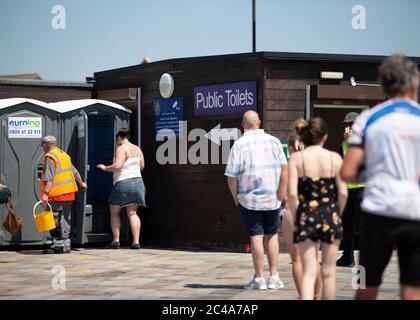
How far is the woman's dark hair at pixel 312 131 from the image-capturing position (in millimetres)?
6914

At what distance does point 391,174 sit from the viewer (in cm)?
509

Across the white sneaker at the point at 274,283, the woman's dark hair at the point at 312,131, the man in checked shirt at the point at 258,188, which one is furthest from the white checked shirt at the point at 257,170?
the woman's dark hair at the point at 312,131

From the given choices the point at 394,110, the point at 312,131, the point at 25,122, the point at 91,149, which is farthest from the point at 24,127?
the point at 394,110

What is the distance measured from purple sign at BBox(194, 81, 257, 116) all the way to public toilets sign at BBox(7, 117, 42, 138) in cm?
238

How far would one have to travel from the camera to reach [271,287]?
359 inches

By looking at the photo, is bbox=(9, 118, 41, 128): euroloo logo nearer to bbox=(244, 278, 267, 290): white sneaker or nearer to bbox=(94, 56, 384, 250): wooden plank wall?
bbox=(94, 56, 384, 250): wooden plank wall

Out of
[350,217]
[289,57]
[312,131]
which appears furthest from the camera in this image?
[289,57]

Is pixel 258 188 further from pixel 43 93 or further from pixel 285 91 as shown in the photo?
pixel 43 93

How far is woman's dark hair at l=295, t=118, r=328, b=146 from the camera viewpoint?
6914mm

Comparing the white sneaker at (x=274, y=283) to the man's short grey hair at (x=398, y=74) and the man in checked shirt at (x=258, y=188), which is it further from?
the man's short grey hair at (x=398, y=74)

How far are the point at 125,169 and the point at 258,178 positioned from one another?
5.26 meters

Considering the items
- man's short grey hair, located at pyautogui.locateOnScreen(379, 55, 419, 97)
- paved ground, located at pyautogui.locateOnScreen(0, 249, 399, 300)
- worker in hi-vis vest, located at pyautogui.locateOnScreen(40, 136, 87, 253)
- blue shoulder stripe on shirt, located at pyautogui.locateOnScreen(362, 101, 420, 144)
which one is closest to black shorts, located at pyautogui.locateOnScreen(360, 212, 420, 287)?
blue shoulder stripe on shirt, located at pyautogui.locateOnScreen(362, 101, 420, 144)

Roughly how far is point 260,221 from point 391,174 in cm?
406
